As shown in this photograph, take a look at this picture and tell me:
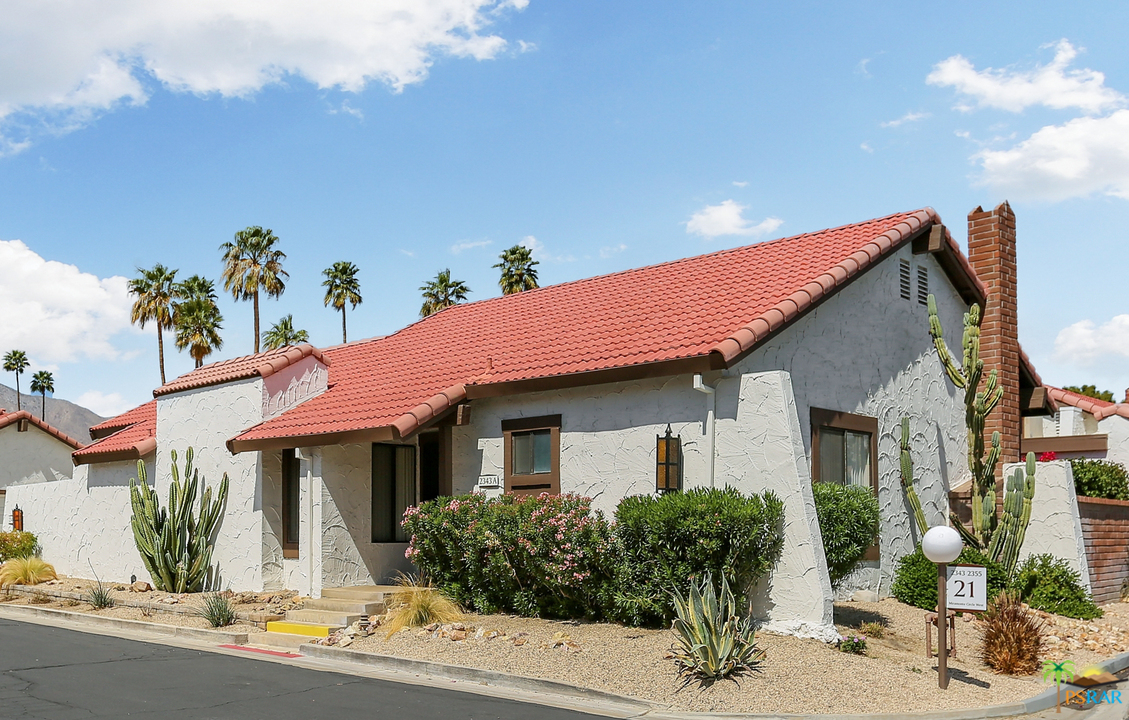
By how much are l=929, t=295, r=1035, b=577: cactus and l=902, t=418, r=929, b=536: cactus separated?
966 mm

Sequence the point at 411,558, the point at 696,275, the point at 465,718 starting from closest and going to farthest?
1. the point at 465,718
2. the point at 411,558
3. the point at 696,275

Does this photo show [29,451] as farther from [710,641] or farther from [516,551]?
[710,641]

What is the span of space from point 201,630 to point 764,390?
843 cm

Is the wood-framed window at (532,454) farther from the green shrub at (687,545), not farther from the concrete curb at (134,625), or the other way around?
the concrete curb at (134,625)

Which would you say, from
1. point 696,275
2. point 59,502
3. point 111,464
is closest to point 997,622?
point 696,275

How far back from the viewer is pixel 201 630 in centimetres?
1416

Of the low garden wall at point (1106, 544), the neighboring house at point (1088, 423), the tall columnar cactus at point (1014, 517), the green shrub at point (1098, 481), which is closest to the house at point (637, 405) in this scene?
the tall columnar cactus at point (1014, 517)

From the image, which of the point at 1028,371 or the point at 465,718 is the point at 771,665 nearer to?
the point at 465,718

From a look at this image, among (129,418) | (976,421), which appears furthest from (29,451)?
(976,421)

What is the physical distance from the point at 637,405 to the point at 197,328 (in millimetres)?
36499

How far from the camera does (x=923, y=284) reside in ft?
55.1

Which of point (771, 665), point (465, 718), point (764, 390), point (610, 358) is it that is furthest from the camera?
point (610, 358)

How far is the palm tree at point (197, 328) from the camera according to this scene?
45.1 meters

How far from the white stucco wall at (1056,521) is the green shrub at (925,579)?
6.35 ft
